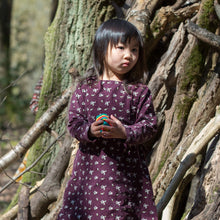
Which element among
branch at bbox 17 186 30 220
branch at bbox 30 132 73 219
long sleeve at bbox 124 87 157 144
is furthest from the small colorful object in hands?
branch at bbox 17 186 30 220

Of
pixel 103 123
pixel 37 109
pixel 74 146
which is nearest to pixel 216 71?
pixel 74 146

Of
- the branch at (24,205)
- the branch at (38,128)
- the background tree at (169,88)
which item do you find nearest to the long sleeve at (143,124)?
the background tree at (169,88)

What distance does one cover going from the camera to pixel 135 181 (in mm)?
2193

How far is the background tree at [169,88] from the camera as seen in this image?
116 inches

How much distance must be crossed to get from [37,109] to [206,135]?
6.17 feet

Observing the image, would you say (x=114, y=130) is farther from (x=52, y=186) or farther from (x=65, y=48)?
(x=65, y=48)

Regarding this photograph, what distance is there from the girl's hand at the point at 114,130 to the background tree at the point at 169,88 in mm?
898

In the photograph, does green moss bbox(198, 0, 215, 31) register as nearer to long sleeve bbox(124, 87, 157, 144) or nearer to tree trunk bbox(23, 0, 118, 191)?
tree trunk bbox(23, 0, 118, 191)

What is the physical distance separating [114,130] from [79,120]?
0.27 meters

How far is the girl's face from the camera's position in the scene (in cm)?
219

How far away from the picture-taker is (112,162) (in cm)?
215

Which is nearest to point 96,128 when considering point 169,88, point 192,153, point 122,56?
point 122,56

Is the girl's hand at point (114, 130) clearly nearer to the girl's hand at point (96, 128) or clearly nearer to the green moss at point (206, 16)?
the girl's hand at point (96, 128)

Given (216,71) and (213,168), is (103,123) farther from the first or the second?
(216,71)
